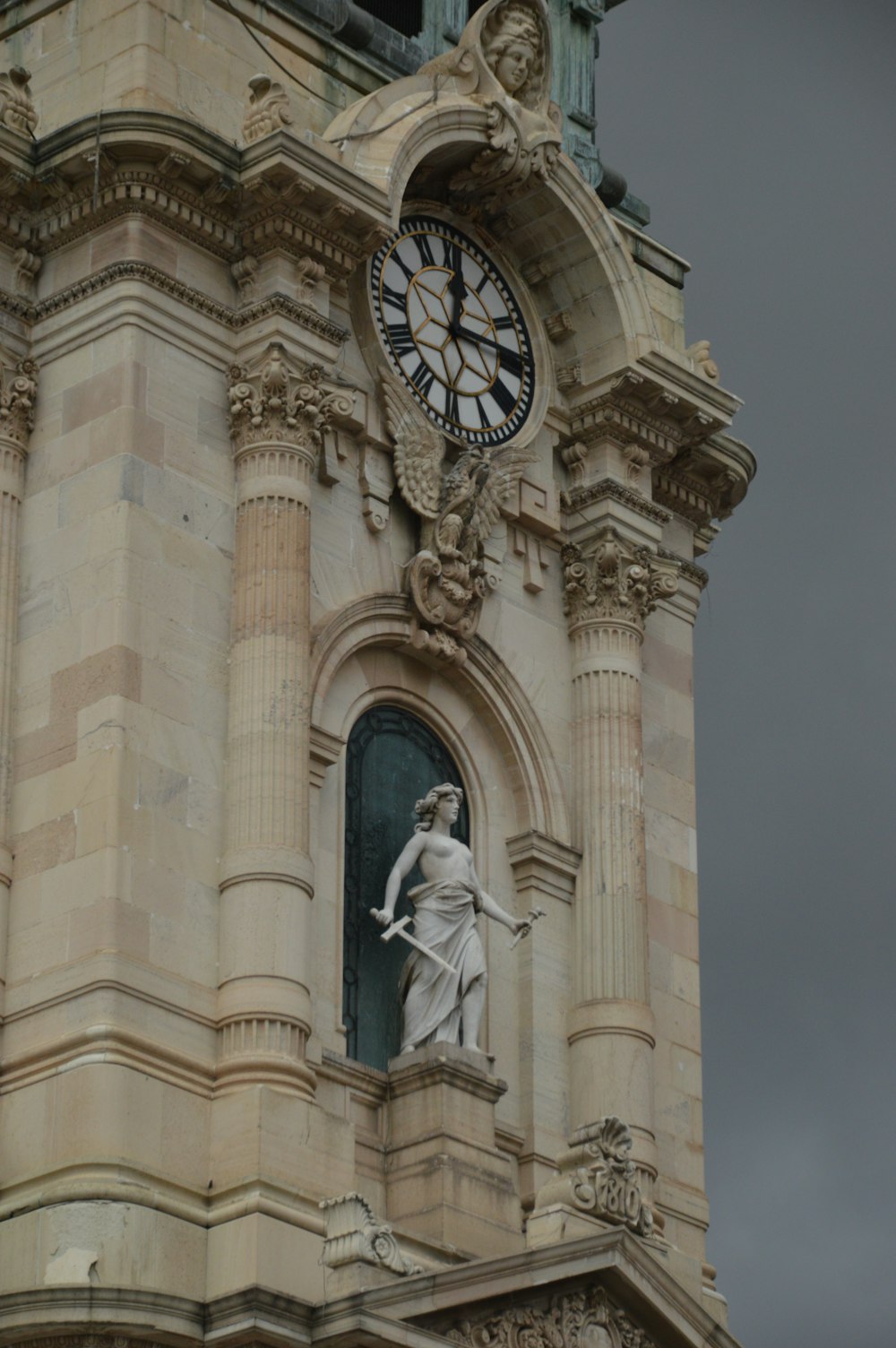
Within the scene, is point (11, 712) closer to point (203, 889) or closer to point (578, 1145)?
point (203, 889)

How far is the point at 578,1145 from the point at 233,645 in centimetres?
534

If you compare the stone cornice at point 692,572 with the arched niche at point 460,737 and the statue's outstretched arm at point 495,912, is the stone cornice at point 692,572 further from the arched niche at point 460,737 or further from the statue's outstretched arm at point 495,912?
the statue's outstretched arm at point 495,912

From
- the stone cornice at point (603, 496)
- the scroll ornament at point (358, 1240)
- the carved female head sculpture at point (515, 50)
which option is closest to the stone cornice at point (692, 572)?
the stone cornice at point (603, 496)

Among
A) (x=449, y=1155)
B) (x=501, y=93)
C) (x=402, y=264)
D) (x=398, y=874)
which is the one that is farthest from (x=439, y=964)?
(x=501, y=93)

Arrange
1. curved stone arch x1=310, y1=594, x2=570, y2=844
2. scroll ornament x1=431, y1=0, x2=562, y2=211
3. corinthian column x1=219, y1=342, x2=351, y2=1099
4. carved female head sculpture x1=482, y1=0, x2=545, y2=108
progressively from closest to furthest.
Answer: corinthian column x1=219, y1=342, x2=351, y2=1099 → curved stone arch x1=310, y1=594, x2=570, y2=844 → scroll ornament x1=431, y1=0, x2=562, y2=211 → carved female head sculpture x1=482, y1=0, x2=545, y2=108

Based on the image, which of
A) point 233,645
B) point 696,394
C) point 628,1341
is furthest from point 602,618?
point 628,1341

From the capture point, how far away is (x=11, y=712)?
112 feet

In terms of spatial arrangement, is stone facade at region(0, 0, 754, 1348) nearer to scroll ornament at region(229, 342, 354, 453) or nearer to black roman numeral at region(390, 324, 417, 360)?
scroll ornament at region(229, 342, 354, 453)

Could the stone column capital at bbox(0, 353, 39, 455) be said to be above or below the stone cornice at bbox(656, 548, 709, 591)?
below

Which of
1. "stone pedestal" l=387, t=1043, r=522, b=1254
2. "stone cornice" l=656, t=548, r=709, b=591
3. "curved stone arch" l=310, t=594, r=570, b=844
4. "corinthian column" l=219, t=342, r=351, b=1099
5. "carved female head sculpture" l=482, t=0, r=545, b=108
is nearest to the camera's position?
"corinthian column" l=219, t=342, r=351, b=1099

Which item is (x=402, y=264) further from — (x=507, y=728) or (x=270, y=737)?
(x=270, y=737)

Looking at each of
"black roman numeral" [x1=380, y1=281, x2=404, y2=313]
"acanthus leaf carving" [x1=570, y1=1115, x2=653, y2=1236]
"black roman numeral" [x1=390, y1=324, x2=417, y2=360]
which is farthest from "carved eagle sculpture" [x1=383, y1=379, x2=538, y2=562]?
"acanthus leaf carving" [x1=570, y1=1115, x2=653, y2=1236]

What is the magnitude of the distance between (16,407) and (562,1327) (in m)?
9.62

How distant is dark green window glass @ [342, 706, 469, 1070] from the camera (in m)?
35.2
